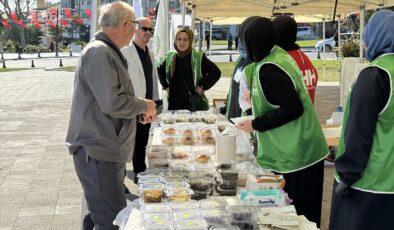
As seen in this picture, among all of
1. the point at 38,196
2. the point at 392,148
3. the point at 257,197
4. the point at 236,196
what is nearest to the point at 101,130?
the point at 236,196

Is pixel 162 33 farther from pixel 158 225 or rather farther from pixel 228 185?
pixel 158 225

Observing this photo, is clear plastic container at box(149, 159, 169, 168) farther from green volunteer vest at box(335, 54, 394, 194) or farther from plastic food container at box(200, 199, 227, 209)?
green volunteer vest at box(335, 54, 394, 194)

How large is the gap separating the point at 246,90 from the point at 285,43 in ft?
2.27

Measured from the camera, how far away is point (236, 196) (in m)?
2.42

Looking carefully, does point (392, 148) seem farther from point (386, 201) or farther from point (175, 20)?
point (175, 20)

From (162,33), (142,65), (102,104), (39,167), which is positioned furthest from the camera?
(162,33)

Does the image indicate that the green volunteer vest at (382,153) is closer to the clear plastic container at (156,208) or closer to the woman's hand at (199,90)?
the clear plastic container at (156,208)

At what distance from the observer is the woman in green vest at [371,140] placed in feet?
7.55

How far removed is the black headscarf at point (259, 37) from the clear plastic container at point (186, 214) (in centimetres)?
123

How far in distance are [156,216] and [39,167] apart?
5.17 metres

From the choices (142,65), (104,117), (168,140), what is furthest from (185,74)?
(104,117)

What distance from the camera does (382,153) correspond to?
237 centimetres

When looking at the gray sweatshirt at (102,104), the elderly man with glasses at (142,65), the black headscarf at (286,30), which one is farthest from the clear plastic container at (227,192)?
the elderly man with glasses at (142,65)

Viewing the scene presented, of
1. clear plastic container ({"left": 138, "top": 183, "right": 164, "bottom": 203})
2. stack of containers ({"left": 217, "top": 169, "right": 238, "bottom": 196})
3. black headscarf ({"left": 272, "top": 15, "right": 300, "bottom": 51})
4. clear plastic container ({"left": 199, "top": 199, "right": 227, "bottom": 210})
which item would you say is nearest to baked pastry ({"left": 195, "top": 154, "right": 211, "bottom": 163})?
stack of containers ({"left": 217, "top": 169, "right": 238, "bottom": 196})
